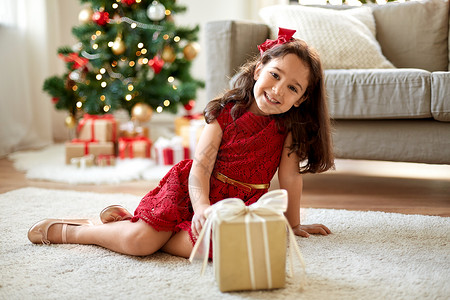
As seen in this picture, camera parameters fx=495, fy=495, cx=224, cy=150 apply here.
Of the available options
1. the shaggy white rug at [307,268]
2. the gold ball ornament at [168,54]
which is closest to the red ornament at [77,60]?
the gold ball ornament at [168,54]

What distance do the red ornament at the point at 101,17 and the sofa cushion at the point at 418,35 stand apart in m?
1.49

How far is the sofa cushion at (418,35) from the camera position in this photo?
92.9 inches

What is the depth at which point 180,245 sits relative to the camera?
1.20 metres

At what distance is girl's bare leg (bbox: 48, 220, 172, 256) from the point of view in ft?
3.91

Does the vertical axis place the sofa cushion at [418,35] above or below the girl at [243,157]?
above

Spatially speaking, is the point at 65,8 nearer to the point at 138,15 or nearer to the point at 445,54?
the point at 138,15

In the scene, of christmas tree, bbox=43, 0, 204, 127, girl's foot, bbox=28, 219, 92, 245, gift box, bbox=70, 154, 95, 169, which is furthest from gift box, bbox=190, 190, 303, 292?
christmas tree, bbox=43, 0, 204, 127

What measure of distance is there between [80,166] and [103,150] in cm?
17

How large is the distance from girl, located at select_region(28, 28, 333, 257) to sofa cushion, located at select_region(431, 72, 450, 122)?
640mm

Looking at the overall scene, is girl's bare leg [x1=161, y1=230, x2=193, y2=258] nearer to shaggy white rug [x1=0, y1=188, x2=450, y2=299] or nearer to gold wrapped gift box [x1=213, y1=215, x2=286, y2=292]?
shaggy white rug [x1=0, y1=188, x2=450, y2=299]

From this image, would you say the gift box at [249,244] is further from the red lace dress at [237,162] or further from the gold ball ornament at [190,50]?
the gold ball ornament at [190,50]

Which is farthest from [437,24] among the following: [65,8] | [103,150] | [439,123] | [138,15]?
[65,8]

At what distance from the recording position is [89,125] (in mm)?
2719

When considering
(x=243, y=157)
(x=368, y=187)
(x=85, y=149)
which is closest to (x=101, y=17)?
(x=85, y=149)
